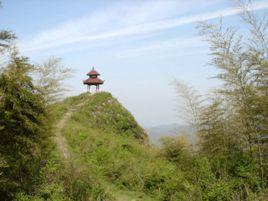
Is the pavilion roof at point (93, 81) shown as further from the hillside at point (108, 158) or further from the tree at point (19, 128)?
the tree at point (19, 128)

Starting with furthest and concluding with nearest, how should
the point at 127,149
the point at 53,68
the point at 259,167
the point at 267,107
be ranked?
the point at 127,149 → the point at 53,68 → the point at 259,167 → the point at 267,107

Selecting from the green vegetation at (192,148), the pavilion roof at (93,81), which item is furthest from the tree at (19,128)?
the pavilion roof at (93,81)

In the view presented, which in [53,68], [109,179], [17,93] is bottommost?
[109,179]

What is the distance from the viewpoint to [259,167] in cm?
948

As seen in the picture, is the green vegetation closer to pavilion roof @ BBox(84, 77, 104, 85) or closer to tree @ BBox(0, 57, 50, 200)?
tree @ BBox(0, 57, 50, 200)

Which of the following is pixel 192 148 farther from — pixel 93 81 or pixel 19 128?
pixel 93 81

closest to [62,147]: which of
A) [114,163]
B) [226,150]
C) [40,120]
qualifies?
[114,163]

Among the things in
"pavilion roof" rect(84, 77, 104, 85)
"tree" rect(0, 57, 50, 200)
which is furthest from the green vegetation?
"pavilion roof" rect(84, 77, 104, 85)

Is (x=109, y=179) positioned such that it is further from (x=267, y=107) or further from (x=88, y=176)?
(x=267, y=107)

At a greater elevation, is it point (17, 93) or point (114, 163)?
point (17, 93)

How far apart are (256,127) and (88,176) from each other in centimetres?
559

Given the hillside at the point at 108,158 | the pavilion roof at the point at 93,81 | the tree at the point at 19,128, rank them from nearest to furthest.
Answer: the tree at the point at 19,128
the hillside at the point at 108,158
the pavilion roof at the point at 93,81

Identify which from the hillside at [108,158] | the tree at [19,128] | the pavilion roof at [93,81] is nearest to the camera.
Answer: the tree at [19,128]

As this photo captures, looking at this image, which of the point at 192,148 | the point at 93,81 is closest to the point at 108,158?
the point at 192,148
